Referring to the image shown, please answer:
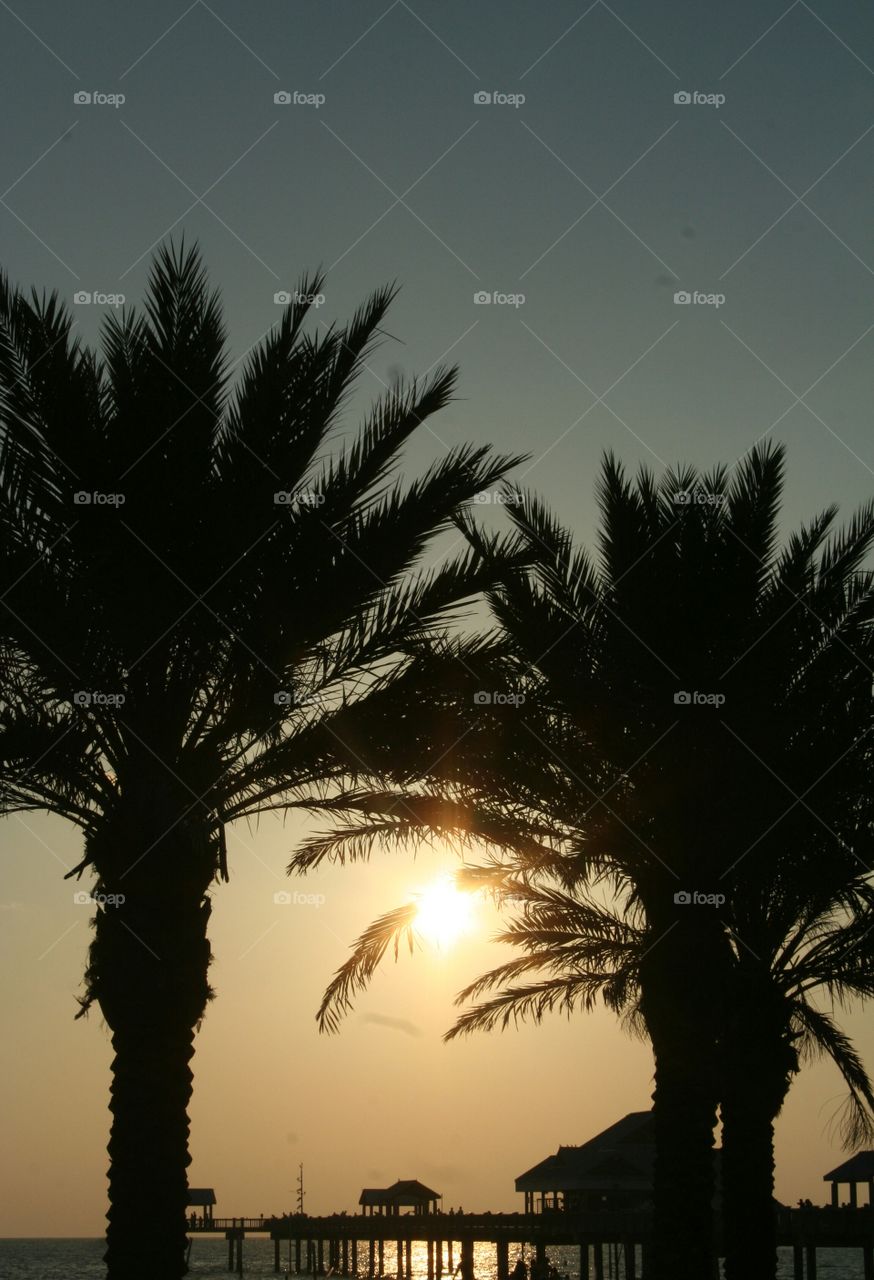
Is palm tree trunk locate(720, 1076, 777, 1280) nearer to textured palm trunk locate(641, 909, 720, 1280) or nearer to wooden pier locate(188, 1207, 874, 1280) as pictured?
textured palm trunk locate(641, 909, 720, 1280)

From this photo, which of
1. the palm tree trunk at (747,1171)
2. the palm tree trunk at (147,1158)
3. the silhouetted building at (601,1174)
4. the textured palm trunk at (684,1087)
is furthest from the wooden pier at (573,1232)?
the palm tree trunk at (147,1158)

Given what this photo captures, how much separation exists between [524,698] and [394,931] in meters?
4.74

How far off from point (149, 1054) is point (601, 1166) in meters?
35.7

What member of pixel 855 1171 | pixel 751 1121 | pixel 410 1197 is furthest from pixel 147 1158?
pixel 410 1197

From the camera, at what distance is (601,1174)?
44.1 m

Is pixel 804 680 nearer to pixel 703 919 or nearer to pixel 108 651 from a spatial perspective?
pixel 703 919

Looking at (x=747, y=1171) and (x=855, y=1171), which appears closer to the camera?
(x=747, y=1171)

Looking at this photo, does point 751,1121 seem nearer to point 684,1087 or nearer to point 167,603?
point 684,1087

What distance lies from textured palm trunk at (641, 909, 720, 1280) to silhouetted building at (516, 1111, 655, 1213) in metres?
28.1

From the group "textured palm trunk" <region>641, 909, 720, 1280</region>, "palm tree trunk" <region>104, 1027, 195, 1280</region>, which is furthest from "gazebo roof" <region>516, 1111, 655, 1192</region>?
"palm tree trunk" <region>104, 1027, 195, 1280</region>

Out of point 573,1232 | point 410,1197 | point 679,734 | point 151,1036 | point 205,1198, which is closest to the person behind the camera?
point 151,1036

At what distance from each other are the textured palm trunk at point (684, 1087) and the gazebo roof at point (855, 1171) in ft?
105

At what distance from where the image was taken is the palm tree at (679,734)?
1460cm

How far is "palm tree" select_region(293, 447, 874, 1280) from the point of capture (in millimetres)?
14602
